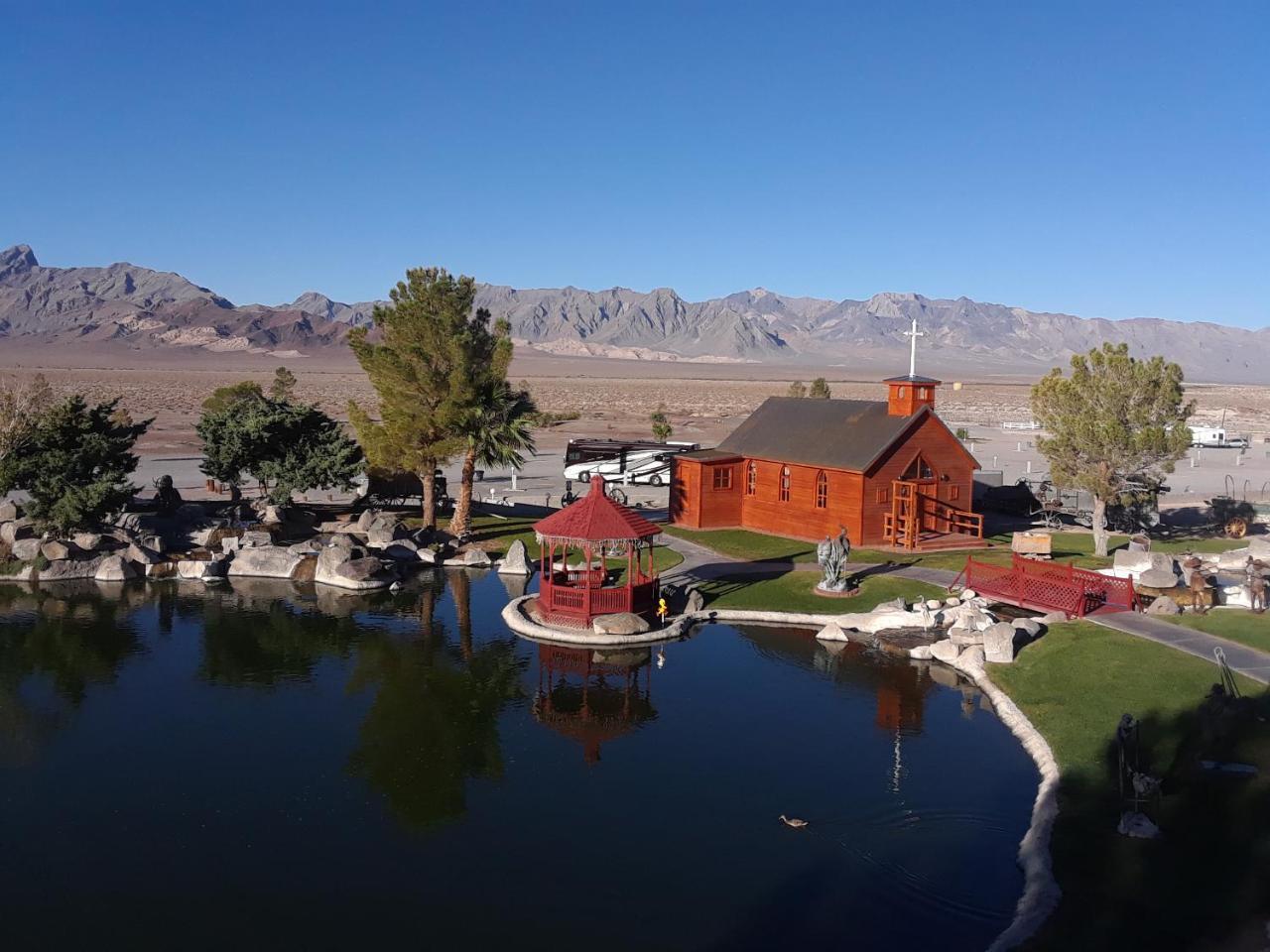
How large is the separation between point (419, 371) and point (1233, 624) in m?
27.4

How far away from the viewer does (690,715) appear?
21.7 metres

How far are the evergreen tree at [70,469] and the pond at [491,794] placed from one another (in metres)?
7.39

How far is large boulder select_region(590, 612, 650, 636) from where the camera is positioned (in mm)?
27266

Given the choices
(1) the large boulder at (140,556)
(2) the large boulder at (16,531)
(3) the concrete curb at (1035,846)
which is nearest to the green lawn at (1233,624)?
(3) the concrete curb at (1035,846)

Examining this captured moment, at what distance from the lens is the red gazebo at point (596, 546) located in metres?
27.4

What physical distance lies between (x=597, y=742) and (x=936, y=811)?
6658 millimetres

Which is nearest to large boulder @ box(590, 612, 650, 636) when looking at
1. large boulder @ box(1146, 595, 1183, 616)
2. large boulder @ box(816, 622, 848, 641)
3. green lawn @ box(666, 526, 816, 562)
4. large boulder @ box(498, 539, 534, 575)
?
large boulder @ box(816, 622, 848, 641)

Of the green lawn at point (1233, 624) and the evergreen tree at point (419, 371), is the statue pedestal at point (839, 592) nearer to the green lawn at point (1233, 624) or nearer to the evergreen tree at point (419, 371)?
the green lawn at point (1233, 624)

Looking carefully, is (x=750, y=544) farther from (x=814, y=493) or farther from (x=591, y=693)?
(x=591, y=693)

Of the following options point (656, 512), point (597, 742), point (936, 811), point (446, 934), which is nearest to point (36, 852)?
point (446, 934)

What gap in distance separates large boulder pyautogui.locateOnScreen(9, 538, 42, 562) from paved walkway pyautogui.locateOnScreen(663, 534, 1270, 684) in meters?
20.9

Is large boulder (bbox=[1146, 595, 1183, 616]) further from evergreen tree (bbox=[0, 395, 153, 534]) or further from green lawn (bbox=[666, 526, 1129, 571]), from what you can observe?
evergreen tree (bbox=[0, 395, 153, 534])

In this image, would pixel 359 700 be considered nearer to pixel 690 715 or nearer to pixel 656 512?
pixel 690 715

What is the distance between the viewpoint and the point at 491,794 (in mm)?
17844
